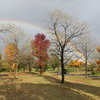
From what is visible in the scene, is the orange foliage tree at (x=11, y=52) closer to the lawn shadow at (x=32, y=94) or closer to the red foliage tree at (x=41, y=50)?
the red foliage tree at (x=41, y=50)

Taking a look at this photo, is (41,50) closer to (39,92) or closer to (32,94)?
(39,92)

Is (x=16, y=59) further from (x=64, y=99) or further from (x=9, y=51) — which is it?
(x=64, y=99)

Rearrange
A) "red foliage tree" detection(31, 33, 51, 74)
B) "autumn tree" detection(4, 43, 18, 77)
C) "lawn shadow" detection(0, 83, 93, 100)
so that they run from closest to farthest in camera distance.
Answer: "lawn shadow" detection(0, 83, 93, 100) < "autumn tree" detection(4, 43, 18, 77) < "red foliage tree" detection(31, 33, 51, 74)

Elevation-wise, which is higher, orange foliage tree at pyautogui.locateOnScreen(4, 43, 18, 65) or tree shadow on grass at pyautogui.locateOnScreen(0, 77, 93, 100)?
orange foliage tree at pyautogui.locateOnScreen(4, 43, 18, 65)

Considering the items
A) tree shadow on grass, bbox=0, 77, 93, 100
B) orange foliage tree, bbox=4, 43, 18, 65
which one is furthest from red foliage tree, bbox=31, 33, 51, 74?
tree shadow on grass, bbox=0, 77, 93, 100

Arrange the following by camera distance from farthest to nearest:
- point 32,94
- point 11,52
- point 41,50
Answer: point 41,50
point 11,52
point 32,94

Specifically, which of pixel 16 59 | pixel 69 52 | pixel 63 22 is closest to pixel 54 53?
pixel 69 52

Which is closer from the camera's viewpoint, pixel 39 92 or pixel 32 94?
pixel 32 94

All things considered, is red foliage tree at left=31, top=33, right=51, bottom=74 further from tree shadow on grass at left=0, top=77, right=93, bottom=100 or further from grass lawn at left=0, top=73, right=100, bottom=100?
tree shadow on grass at left=0, top=77, right=93, bottom=100

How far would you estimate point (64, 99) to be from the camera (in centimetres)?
905

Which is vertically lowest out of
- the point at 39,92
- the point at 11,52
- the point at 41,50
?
the point at 39,92

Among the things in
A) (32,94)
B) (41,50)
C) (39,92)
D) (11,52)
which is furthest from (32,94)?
(41,50)

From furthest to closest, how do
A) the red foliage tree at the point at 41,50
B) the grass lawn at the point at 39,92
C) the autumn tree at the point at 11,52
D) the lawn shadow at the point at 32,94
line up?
the red foliage tree at the point at 41,50 → the autumn tree at the point at 11,52 → the grass lawn at the point at 39,92 → the lawn shadow at the point at 32,94

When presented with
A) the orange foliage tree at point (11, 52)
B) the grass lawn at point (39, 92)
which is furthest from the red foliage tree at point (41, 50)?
the grass lawn at point (39, 92)
